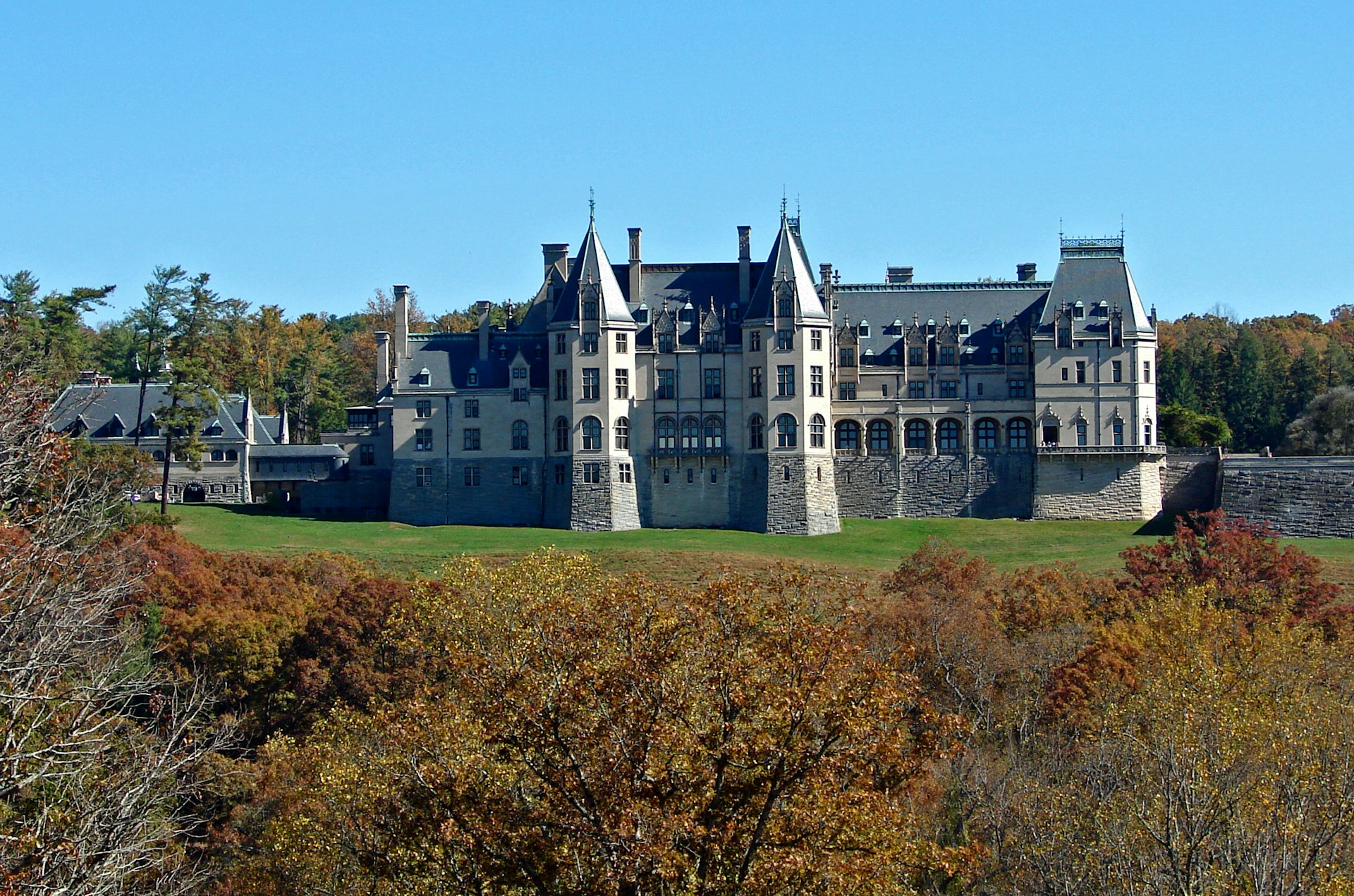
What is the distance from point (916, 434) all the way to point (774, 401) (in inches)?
281

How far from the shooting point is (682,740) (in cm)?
2280

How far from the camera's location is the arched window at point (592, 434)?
7231 cm

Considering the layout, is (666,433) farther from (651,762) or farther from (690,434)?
(651,762)

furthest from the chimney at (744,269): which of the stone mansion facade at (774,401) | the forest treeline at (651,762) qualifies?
the forest treeline at (651,762)

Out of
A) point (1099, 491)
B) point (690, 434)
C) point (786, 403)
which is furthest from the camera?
point (1099, 491)

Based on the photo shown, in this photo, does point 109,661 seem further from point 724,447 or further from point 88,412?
point 88,412

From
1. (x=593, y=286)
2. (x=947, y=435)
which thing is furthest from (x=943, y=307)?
(x=593, y=286)

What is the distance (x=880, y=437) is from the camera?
75188mm

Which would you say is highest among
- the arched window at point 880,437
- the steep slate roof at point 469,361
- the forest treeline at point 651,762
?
the steep slate roof at point 469,361

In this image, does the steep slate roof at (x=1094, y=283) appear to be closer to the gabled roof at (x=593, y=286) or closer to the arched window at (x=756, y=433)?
the arched window at (x=756, y=433)

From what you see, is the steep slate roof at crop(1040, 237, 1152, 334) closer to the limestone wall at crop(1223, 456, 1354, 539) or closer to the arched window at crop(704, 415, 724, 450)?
the limestone wall at crop(1223, 456, 1354, 539)

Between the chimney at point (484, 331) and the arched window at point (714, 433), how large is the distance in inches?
385

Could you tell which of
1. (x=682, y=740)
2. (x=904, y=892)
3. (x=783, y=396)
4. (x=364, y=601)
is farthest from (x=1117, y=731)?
(x=783, y=396)

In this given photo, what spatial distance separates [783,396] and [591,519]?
8913 mm
